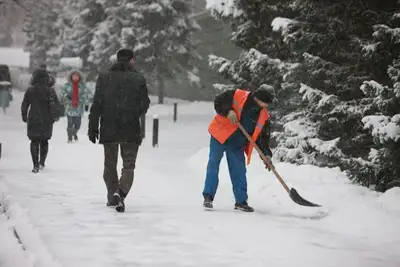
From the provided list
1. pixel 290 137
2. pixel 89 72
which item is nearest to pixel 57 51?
pixel 89 72

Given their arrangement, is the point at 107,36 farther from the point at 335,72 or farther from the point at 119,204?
the point at 119,204

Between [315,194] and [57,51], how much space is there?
46.4 m

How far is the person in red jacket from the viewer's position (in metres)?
8.05

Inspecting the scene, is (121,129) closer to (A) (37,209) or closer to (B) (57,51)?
(A) (37,209)

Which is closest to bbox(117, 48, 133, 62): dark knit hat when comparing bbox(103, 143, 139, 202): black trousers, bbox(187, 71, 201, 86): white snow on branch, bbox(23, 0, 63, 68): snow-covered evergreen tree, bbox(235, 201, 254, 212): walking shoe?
bbox(103, 143, 139, 202): black trousers

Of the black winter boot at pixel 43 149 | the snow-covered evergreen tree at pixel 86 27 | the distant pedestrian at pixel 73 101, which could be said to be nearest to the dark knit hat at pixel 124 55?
the black winter boot at pixel 43 149

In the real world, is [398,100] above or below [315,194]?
above

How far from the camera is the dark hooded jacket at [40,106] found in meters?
11.6

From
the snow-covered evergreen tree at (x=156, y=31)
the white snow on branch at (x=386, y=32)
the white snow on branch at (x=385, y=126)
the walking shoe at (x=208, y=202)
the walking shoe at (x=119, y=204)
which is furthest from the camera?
the snow-covered evergreen tree at (x=156, y=31)

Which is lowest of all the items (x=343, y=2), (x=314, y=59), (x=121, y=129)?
(x=121, y=129)

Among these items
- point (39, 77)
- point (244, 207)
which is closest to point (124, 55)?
point (244, 207)

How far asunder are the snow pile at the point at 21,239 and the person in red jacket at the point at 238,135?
8.04 feet

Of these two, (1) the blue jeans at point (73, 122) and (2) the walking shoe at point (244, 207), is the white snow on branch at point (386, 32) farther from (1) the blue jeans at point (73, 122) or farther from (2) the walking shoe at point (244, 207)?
(1) the blue jeans at point (73, 122)

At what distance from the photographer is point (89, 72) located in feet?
132
